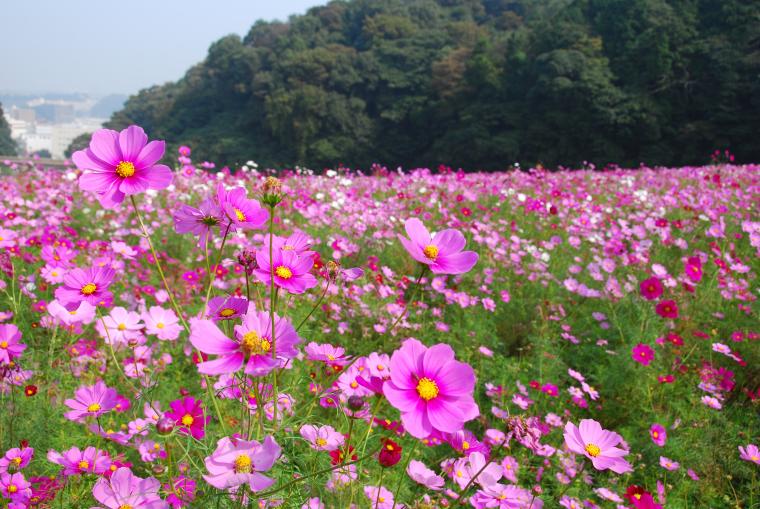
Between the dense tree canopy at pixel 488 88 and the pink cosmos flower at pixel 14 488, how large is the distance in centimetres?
1810

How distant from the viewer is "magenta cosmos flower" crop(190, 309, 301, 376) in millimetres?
604

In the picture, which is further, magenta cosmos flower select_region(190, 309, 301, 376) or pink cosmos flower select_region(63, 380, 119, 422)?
pink cosmos flower select_region(63, 380, 119, 422)

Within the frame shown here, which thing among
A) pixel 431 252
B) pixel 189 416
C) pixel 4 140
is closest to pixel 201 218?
pixel 431 252

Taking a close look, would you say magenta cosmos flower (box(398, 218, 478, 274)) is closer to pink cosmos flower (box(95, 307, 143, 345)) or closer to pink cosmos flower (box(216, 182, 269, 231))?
pink cosmos flower (box(216, 182, 269, 231))

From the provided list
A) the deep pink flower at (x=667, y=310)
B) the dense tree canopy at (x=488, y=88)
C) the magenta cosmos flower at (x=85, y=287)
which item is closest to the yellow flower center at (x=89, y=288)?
the magenta cosmos flower at (x=85, y=287)

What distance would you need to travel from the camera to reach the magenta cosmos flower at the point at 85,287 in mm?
809

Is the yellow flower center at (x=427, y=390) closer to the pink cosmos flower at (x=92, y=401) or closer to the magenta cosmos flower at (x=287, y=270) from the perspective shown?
the magenta cosmos flower at (x=287, y=270)

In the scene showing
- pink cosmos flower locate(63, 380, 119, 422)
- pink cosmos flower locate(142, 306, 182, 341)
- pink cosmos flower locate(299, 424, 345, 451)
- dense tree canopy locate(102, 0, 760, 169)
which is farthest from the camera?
dense tree canopy locate(102, 0, 760, 169)

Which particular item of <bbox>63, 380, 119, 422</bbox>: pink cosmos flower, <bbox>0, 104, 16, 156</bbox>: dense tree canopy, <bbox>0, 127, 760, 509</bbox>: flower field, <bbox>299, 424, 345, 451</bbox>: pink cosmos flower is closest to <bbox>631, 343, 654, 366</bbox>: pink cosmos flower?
<bbox>0, 127, 760, 509</bbox>: flower field

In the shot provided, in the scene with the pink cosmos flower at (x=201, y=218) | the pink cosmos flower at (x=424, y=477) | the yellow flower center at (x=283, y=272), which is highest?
the pink cosmos flower at (x=201, y=218)

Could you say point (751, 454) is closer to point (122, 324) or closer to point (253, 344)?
point (253, 344)

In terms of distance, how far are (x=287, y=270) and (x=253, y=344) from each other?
20 centimetres

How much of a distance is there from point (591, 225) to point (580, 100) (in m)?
15.7

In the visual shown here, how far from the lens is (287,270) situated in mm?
795
